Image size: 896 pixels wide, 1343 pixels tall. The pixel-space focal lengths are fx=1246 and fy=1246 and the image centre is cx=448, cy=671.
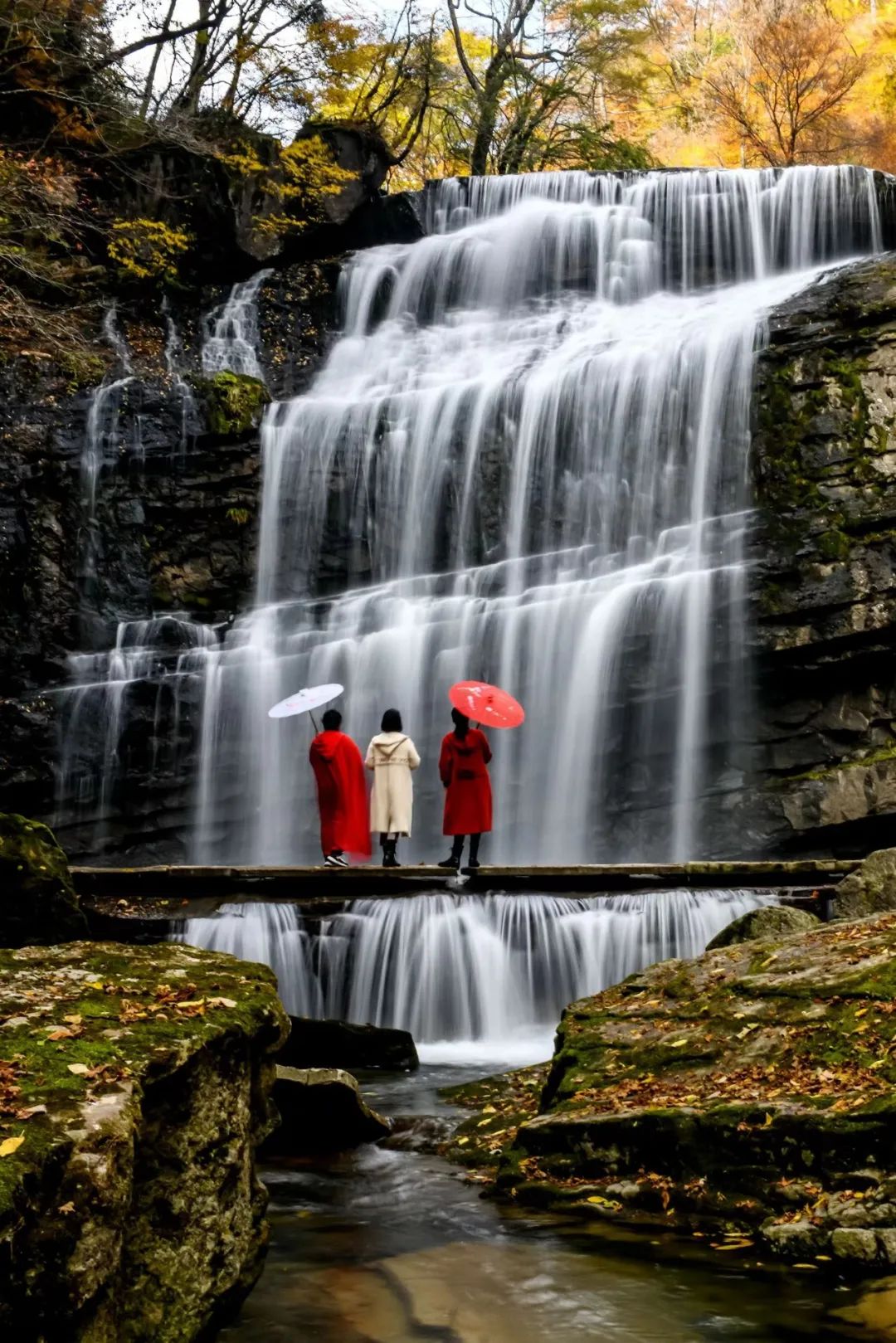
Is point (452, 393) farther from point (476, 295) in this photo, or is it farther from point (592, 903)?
point (592, 903)

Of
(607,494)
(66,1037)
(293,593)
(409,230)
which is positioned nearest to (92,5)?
(409,230)

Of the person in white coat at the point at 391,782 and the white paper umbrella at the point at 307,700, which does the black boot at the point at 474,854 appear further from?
the white paper umbrella at the point at 307,700

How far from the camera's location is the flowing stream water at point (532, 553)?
15.1m

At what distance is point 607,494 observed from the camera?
17.5m

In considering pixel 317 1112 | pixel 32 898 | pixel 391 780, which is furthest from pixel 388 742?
pixel 317 1112

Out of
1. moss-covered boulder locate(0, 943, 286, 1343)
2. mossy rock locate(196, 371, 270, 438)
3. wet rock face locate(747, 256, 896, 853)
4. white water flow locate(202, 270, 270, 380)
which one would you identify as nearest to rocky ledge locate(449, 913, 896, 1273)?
moss-covered boulder locate(0, 943, 286, 1343)

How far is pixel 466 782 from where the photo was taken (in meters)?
11.9

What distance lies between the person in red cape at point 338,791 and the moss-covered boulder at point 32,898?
11.6 ft

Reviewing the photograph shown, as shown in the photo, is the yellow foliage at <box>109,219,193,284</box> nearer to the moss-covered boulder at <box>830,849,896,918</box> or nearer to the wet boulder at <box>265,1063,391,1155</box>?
the moss-covered boulder at <box>830,849,896,918</box>

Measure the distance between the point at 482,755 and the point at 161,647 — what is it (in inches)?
308

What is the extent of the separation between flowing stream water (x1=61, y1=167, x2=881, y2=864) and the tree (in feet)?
53.2

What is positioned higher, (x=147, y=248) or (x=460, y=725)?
(x=147, y=248)

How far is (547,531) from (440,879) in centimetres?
770

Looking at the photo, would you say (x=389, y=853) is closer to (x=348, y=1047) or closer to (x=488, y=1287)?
(x=348, y=1047)
